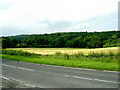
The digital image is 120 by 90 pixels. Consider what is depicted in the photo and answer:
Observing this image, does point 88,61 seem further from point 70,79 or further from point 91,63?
point 70,79

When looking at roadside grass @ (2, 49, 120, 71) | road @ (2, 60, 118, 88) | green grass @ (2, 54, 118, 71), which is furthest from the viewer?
roadside grass @ (2, 49, 120, 71)

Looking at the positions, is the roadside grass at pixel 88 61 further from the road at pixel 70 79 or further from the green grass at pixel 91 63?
the road at pixel 70 79

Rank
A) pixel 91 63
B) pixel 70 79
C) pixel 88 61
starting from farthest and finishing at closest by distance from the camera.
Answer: pixel 88 61
pixel 91 63
pixel 70 79

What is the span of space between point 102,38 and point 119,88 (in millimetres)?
86444

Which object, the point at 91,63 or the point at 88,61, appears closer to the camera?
the point at 91,63

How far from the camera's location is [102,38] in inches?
3666

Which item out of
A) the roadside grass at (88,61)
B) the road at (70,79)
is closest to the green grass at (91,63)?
the roadside grass at (88,61)

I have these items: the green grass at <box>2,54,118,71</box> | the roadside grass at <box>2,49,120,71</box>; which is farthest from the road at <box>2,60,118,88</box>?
the roadside grass at <box>2,49,120,71</box>

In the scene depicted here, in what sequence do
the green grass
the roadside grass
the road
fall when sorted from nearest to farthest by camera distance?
the road → the green grass → the roadside grass

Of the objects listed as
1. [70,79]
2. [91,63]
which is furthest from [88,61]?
[70,79]

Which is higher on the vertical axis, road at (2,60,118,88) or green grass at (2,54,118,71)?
green grass at (2,54,118,71)

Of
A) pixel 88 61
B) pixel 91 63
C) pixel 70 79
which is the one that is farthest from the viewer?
pixel 88 61

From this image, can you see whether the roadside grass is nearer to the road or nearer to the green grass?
the green grass

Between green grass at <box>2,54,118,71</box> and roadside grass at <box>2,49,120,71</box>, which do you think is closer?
green grass at <box>2,54,118,71</box>
